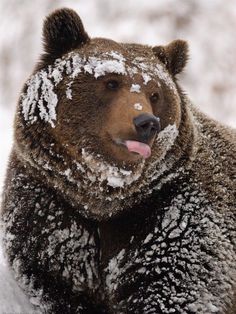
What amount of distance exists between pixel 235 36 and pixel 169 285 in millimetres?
9317

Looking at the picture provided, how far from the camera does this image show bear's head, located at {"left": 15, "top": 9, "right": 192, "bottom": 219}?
3.43m

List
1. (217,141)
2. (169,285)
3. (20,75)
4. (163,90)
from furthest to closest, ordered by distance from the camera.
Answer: (20,75) < (217,141) < (163,90) < (169,285)

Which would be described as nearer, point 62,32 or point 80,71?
point 80,71

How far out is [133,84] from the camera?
3.50m

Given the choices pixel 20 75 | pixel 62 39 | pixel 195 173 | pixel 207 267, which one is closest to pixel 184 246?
pixel 207 267

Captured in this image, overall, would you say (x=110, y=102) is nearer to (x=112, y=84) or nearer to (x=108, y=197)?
(x=112, y=84)


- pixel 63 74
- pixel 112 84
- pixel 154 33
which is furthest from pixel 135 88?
pixel 154 33

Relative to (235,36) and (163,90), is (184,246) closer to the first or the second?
(163,90)

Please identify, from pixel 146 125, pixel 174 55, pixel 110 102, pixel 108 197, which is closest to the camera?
pixel 146 125

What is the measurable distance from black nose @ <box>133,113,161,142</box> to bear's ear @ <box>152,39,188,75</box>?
78cm

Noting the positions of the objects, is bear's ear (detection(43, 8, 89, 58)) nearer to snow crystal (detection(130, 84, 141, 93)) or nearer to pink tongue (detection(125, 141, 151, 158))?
snow crystal (detection(130, 84, 141, 93))

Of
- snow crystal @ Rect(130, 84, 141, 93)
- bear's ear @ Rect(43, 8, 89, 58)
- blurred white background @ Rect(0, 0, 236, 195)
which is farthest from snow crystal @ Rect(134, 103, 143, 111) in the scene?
blurred white background @ Rect(0, 0, 236, 195)

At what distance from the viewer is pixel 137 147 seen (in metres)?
3.23

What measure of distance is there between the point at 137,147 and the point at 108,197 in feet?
1.42
